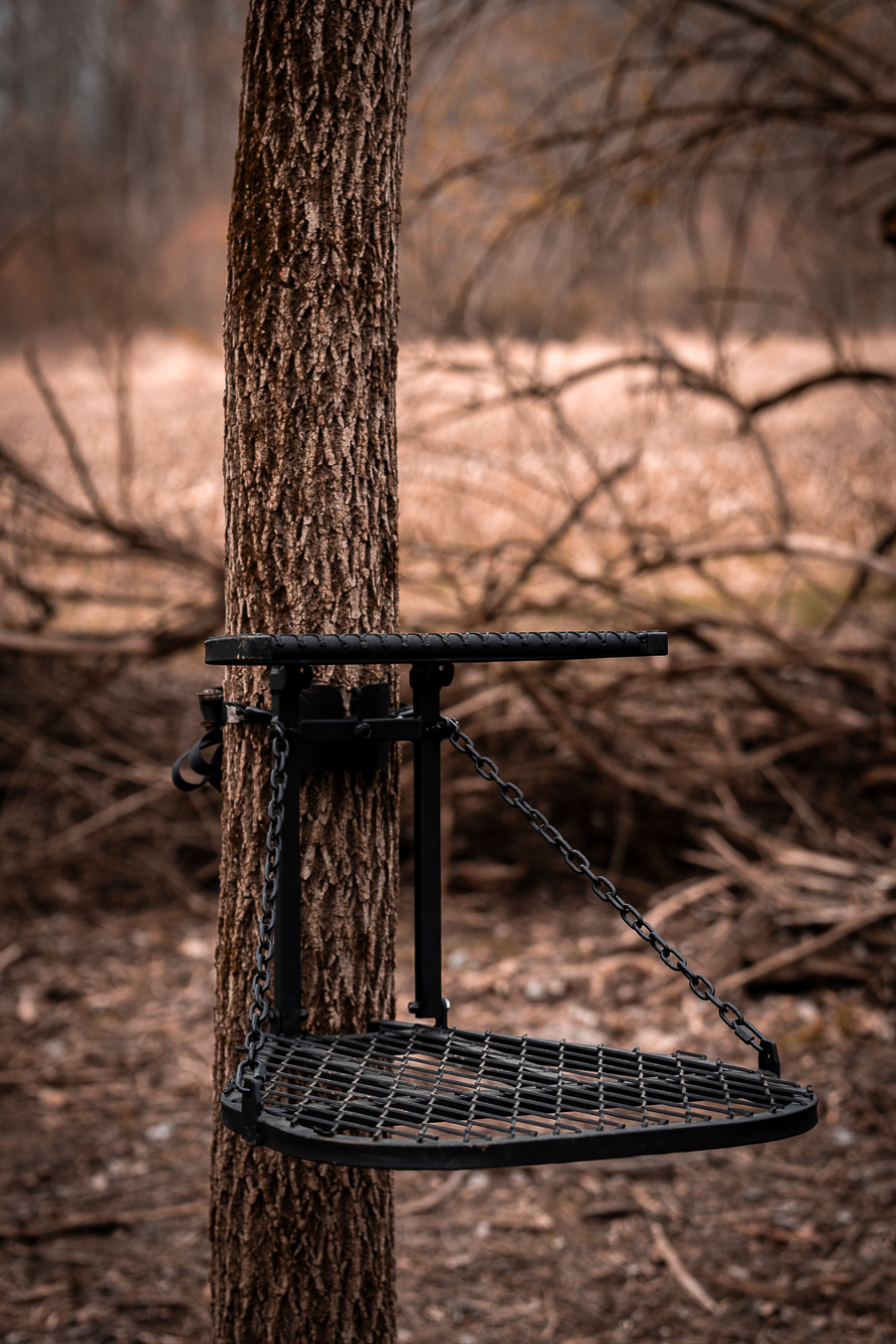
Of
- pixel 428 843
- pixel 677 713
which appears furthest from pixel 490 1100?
pixel 677 713

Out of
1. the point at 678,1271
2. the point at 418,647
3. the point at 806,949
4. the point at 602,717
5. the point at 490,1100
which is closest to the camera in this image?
the point at 490,1100

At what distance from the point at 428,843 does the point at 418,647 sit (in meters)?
0.40

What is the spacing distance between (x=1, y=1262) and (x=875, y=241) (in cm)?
704

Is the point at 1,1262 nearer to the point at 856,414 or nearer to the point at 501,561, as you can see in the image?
the point at 501,561

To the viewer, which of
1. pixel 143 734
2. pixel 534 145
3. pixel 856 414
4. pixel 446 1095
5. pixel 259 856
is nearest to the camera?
pixel 446 1095

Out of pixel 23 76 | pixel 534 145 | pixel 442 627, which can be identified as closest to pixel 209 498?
pixel 442 627

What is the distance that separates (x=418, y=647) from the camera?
68.8 inches

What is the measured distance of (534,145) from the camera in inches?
219

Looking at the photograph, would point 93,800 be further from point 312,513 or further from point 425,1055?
point 425,1055

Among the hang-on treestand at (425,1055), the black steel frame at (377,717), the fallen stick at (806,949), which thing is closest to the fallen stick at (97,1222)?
the hang-on treestand at (425,1055)

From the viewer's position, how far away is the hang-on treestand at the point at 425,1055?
1.42 m

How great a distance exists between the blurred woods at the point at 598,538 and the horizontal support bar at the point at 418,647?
3349mm

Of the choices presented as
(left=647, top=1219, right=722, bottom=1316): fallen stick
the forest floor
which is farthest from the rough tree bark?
(left=647, top=1219, right=722, bottom=1316): fallen stick

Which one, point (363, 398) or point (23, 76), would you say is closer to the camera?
point (363, 398)
